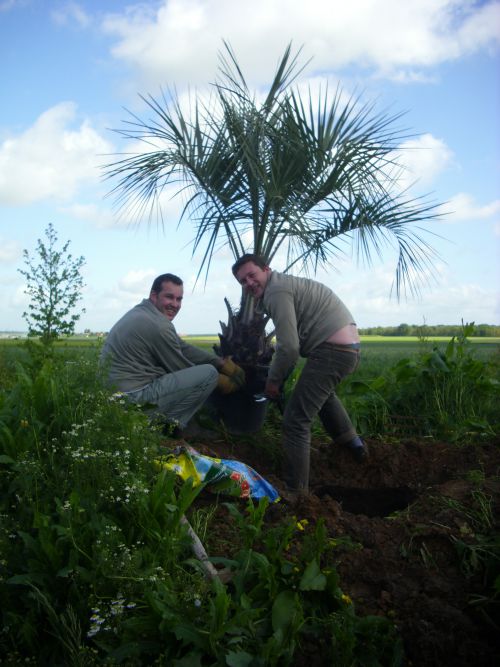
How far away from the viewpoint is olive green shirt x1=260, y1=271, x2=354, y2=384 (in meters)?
4.80

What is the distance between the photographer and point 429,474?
5.50 m

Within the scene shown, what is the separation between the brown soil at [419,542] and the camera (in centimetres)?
275

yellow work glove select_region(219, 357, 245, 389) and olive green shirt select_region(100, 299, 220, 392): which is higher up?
olive green shirt select_region(100, 299, 220, 392)

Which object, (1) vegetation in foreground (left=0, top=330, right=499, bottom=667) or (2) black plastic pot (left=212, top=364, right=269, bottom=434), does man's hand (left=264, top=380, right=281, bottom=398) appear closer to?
(2) black plastic pot (left=212, top=364, right=269, bottom=434)

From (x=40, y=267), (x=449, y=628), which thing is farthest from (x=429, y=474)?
(x=40, y=267)

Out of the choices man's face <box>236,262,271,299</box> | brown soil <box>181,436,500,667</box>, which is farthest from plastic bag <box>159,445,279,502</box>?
man's face <box>236,262,271,299</box>

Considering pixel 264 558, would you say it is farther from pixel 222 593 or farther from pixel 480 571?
pixel 480 571

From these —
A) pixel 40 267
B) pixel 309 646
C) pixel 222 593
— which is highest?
pixel 40 267

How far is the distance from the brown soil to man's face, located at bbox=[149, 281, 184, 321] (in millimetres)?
1395

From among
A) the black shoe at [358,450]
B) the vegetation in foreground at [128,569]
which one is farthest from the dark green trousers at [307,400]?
the vegetation in foreground at [128,569]

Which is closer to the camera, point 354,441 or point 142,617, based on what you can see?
point 142,617

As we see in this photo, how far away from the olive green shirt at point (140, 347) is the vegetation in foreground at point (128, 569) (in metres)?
1.18

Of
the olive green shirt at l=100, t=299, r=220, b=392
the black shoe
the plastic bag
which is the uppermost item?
the olive green shirt at l=100, t=299, r=220, b=392

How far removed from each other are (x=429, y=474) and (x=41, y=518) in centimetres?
356
